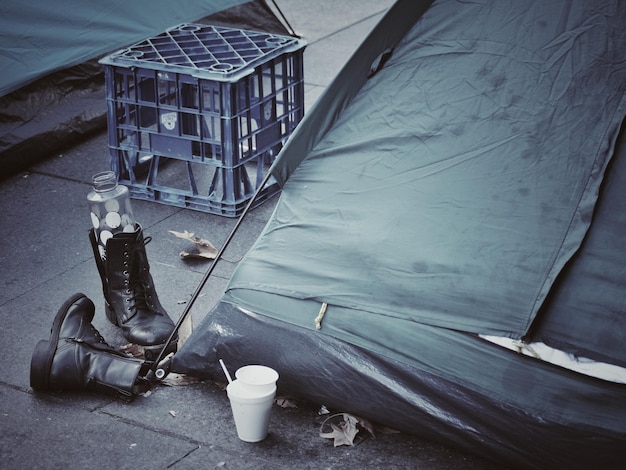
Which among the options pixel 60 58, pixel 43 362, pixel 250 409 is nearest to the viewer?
pixel 250 409

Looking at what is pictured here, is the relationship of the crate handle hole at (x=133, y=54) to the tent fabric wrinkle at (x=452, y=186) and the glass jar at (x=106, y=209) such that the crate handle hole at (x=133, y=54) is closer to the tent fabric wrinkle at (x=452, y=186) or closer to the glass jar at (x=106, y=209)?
the glass jar at (x=106, y=209)

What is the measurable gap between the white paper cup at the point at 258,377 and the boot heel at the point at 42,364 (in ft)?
2.44

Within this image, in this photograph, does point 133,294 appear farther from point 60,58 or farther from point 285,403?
point 60,58

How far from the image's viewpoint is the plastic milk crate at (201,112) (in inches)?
176

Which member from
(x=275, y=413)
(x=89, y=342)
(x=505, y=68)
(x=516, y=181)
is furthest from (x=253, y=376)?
(x=505, y=68)

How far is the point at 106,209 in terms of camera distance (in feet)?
12.2

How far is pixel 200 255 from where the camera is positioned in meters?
4.26

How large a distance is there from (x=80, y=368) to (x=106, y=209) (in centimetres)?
77

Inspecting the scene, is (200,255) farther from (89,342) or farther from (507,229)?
(507,229)

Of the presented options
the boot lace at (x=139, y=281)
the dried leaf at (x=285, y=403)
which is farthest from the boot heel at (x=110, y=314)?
the dried leaf at (x=285, y=403)

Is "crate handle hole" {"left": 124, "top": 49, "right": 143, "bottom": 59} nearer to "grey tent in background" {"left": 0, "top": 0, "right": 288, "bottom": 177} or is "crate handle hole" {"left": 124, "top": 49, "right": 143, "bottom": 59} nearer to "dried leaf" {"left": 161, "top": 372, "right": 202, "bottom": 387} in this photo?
"grey tent in background" {"left": 0, "top": 0, "right": 288, "bottom": 177}

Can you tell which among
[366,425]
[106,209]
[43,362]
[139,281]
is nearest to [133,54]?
[106,209]

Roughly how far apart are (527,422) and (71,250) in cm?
251

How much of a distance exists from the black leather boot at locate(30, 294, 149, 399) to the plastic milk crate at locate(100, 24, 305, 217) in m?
1.50
